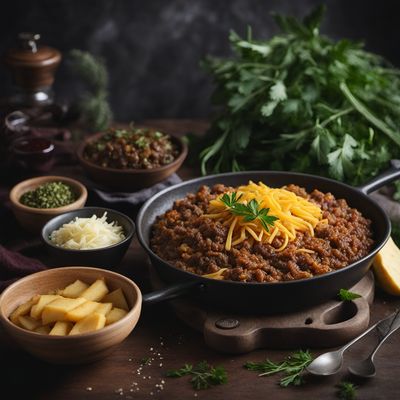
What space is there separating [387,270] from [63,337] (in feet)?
5.56

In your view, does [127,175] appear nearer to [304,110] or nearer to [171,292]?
[304,110]

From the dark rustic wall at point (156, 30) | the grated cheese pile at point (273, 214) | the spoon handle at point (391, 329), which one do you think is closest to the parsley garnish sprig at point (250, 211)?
the grated cheese pile at point (273, 214)

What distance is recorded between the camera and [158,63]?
709cm

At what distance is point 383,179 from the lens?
424 cm

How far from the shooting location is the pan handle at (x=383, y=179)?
4.17 m

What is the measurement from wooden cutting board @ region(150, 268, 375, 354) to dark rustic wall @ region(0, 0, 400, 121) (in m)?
4.00

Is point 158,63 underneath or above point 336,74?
underneath

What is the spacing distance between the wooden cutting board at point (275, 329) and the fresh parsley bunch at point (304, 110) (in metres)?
1.44

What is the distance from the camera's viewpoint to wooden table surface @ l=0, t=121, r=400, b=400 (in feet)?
9.93

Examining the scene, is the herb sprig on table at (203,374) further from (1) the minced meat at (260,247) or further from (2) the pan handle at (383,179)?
(2) the pan handle at (383,179)

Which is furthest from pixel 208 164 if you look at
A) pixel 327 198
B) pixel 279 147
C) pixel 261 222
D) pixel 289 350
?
pixel 289 350

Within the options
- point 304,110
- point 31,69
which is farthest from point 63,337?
point 31,69

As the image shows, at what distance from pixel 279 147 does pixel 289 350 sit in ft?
6.25

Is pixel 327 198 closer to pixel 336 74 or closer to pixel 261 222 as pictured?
pixel 261 222
